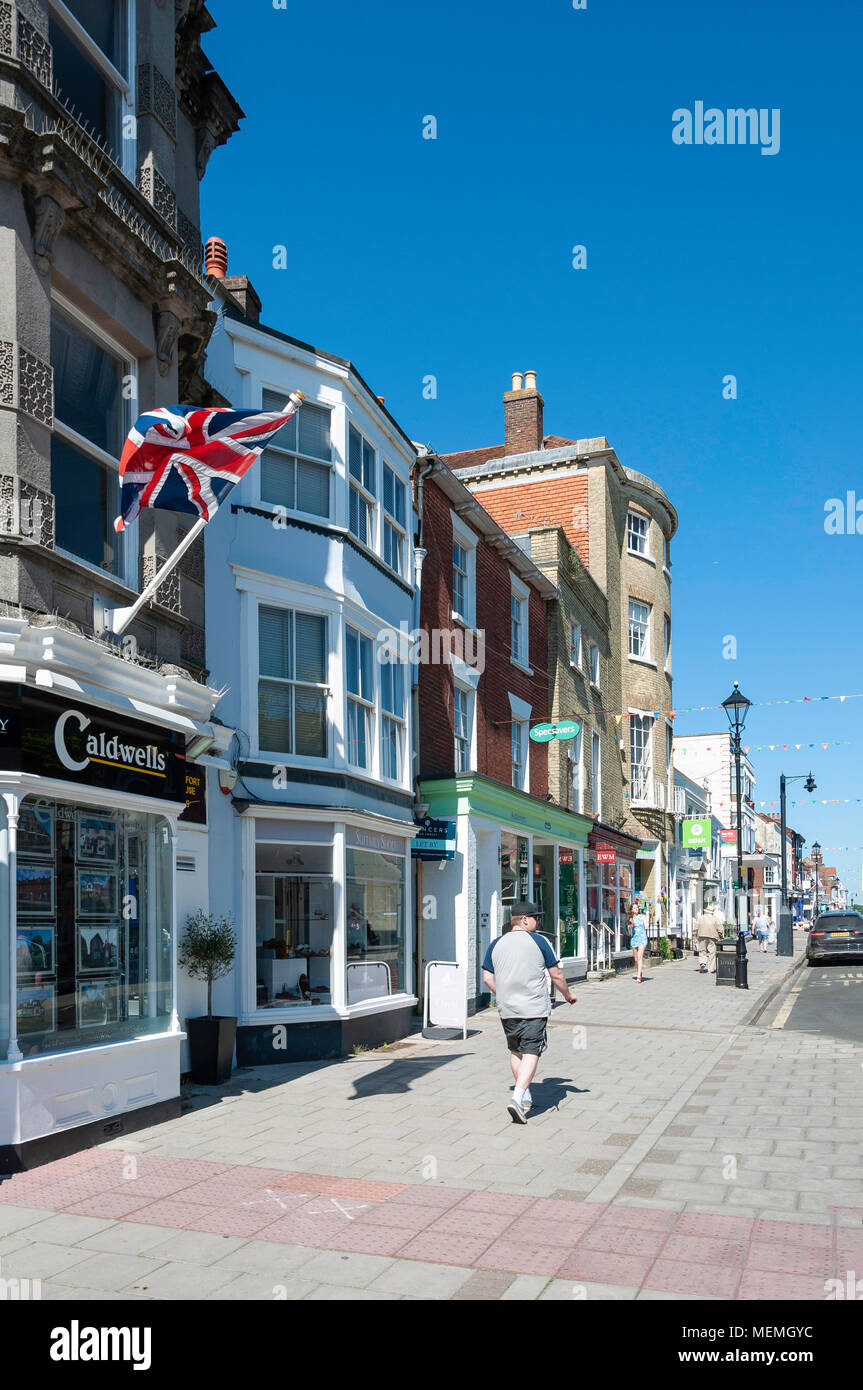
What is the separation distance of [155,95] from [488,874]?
1309 centimetres

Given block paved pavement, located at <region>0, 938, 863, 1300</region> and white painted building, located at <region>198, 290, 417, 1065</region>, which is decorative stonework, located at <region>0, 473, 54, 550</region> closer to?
white painted building, located at <region>198, 290, 417, 1065</region>

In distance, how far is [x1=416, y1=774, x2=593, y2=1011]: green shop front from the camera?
1794 cm

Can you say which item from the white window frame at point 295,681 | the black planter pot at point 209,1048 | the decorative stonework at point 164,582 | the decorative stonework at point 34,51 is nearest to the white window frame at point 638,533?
the white window frame at point 295,681

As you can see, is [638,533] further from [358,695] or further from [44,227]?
[44,227]

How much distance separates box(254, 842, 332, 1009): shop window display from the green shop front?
3885 millimetres

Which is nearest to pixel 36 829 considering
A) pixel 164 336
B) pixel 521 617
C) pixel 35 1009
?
pixel 35 1009

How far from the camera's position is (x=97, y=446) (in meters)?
9.88

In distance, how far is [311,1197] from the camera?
23.4 feet

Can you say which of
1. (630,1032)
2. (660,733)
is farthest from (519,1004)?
(660,733)

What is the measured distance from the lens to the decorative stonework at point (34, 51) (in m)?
8.81

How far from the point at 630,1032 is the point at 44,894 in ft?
33.4

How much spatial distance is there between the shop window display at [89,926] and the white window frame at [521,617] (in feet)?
45.5

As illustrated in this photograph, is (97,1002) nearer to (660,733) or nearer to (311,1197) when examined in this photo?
(311,1197)

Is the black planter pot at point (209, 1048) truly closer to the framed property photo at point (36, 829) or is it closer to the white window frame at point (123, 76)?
the framed property photo at point (36, 829)
